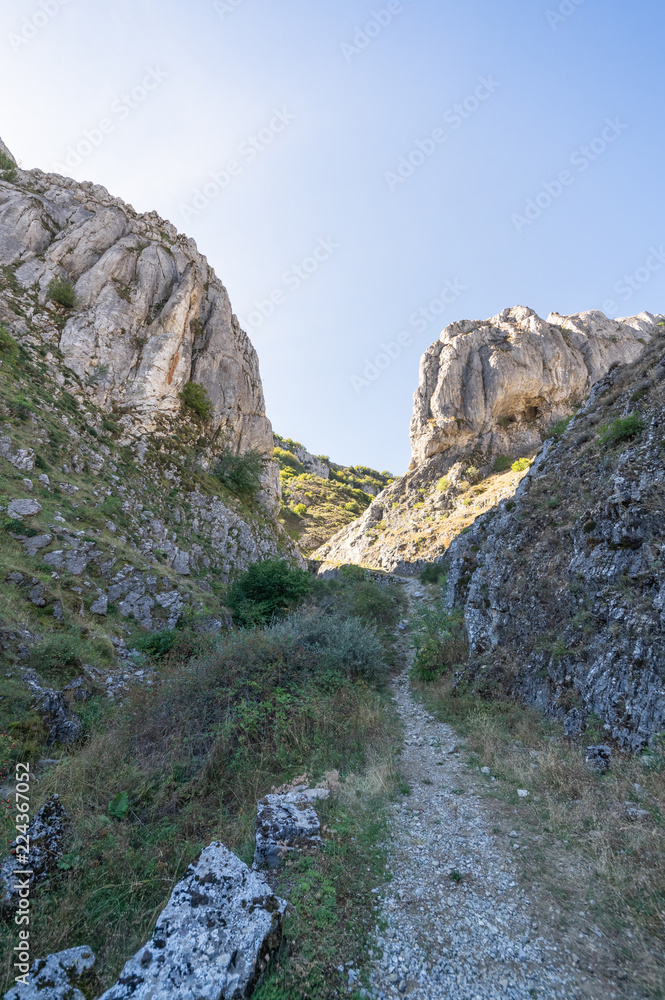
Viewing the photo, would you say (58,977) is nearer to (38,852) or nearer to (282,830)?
(38,852)

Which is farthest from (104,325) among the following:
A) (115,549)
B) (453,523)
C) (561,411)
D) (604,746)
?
(561,411)

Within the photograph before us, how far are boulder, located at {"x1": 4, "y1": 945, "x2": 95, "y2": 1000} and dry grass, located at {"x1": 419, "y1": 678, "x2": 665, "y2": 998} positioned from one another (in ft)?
13.4

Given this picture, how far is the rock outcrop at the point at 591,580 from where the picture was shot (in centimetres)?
652

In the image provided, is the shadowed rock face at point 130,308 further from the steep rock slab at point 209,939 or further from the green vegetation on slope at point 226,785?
the steep rock slab at point 209,939

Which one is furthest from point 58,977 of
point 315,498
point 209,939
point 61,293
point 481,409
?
point 315,498

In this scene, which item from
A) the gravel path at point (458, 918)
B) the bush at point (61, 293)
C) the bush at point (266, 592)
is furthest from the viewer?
the bush at point (61, 293)

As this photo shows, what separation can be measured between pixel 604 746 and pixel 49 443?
1813 centimetres

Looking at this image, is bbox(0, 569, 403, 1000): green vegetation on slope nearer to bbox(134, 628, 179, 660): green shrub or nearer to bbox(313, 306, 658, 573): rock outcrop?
bbox(134, 628, 179, 660): green shrub

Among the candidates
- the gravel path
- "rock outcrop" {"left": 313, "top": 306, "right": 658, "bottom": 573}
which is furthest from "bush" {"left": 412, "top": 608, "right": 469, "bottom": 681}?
"rock outcrop" {"left": 313, "top": 306, "right": 658, "bottom": 573}

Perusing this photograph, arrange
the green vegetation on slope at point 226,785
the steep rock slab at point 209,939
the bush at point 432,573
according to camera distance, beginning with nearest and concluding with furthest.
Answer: the steep rock slab at point 209,939, the green vegetation on slope at point 226,785, the bush at point 432,573

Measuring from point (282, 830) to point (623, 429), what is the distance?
11525 millimetres

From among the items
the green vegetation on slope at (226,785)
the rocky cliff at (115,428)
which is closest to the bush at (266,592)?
the rocky cliff at (115,428)

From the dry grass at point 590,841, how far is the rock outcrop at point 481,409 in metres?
30.5

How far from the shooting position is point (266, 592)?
619 inches
